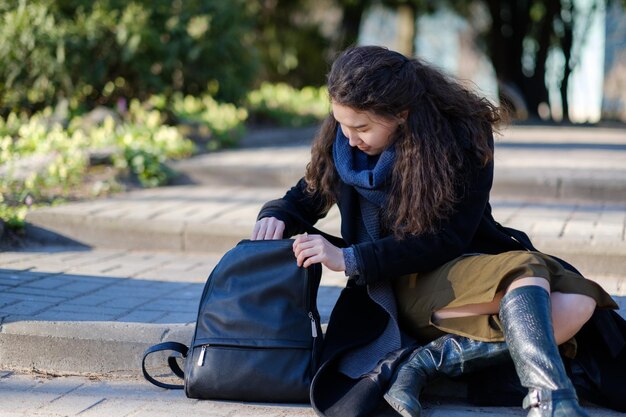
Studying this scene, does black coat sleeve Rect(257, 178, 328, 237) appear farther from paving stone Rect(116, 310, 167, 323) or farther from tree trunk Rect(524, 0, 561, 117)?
tree trunk Rect(524, 0, 561, 117)

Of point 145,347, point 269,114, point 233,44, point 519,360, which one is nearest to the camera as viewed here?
point 519,360

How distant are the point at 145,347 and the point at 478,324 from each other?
4.35ft

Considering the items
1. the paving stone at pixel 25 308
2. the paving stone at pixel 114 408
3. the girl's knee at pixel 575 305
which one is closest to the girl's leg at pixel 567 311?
the girl's knee at pixel 575 305

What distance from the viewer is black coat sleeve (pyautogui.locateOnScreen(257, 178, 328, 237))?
3.43 meters

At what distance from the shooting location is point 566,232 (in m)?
4.93

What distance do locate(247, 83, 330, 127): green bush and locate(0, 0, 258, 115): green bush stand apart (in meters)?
1.12

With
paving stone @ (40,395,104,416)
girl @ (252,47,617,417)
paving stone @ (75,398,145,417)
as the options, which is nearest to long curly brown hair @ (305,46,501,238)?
girl @ (252,47,617,417)

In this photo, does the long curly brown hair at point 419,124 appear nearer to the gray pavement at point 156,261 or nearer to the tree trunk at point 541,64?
the gray pavement at point 156,261

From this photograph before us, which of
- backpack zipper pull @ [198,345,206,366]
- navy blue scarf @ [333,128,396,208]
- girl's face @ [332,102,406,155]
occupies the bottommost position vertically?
backpack zipper pull @ [198,345,206,366]

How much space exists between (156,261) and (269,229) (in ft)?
6.36

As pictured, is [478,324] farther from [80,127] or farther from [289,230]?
[80,127]

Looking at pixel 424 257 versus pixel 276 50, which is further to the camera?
pixel 276 50

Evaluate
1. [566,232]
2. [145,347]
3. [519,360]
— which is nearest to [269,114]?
[566,232]

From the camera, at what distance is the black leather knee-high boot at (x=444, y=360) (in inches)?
119
